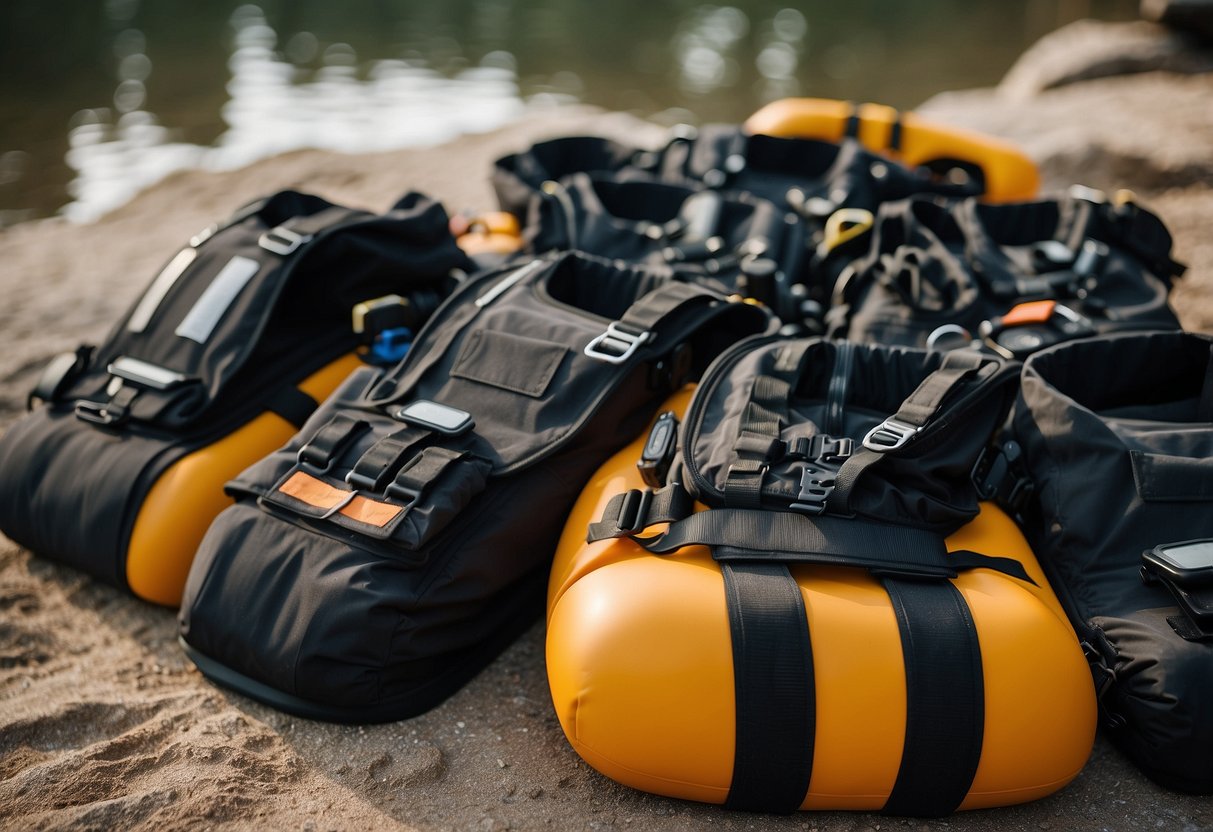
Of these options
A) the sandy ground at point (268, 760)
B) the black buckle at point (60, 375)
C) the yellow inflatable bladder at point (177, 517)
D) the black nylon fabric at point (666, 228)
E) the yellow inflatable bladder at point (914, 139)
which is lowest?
the sandy ground at point (268, 760)

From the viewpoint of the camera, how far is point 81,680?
2.87 metres

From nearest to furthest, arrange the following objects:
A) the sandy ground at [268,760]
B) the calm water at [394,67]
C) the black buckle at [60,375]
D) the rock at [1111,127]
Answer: the sandy ground at [268,760]
the black buckle at [60,375]
the rock at [1111,127]
the calm water at [394,67]

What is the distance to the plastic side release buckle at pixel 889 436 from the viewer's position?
2.50 m

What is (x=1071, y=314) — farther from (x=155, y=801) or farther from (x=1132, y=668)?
(x=155, y=801)

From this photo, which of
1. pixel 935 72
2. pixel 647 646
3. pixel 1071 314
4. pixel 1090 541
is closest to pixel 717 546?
pixel 647 646

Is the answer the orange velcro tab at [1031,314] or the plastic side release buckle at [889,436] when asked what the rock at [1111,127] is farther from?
the plastic side release buckle at [889,436]

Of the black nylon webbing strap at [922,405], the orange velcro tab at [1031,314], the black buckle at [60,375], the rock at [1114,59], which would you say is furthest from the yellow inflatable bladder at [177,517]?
the rock at [1114,59]

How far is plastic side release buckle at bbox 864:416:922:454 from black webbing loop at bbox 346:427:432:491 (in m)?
1.23

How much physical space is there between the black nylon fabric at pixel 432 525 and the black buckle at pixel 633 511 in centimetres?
29

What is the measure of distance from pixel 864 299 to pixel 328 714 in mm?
2470

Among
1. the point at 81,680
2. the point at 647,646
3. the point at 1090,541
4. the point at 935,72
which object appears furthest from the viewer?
the point at 935,72

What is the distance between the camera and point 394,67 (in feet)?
41.3

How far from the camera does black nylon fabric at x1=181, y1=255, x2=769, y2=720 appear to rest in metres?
2.55

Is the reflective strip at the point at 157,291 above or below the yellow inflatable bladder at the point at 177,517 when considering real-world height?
above
